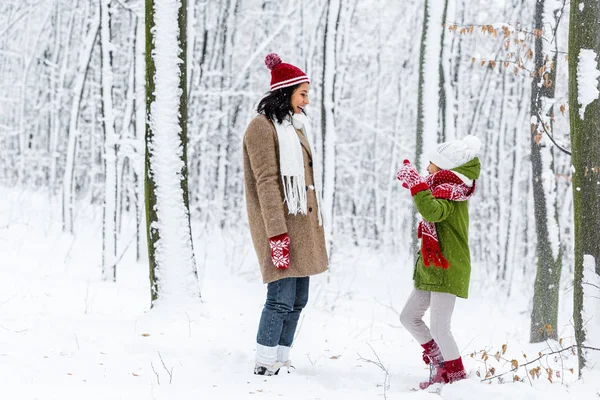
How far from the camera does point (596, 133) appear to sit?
393 cm

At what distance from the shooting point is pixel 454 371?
3990mm

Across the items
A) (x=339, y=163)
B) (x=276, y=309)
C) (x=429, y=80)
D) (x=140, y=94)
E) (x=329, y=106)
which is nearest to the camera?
(x=276, y=309)

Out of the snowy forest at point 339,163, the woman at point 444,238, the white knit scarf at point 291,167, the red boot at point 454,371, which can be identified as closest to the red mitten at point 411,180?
the woman at point 444,238

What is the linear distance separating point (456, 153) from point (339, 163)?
20503mm

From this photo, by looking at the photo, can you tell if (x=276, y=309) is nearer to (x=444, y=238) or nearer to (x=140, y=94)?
(x=444, y=238)

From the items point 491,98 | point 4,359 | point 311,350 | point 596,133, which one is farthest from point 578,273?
point 491,98

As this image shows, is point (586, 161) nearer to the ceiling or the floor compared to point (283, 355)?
nearer to the ceiling

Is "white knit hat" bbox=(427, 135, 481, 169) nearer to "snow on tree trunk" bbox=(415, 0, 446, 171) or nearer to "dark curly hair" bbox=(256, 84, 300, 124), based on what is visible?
"dark curly hair" bbox=(256, 84, 300, 124)

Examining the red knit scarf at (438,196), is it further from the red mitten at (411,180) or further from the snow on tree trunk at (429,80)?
the snow on tree trunk at (429,80)

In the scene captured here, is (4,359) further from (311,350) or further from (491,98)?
(491,98)

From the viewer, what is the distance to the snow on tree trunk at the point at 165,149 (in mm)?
5582

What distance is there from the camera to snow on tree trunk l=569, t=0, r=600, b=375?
3895 millimetres

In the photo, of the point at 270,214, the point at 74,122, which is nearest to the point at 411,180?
the point at 270,214

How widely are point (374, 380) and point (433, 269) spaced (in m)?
0.95
